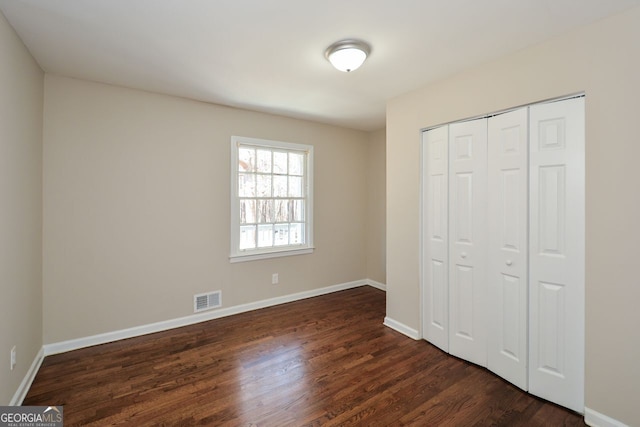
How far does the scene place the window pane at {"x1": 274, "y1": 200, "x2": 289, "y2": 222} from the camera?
406 cm

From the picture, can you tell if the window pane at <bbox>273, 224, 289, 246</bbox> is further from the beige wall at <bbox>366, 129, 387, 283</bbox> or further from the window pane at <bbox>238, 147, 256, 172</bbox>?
the beige wall at <bbox>366, 129, 387, 283</bbox>

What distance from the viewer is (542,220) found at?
2100mm

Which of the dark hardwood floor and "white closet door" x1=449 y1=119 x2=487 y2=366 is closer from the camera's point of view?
the dark hardwood floor

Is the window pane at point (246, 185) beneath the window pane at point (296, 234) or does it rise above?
above

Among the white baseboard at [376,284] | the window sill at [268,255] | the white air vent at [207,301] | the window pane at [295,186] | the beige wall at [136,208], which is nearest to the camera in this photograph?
the beige wall at [136,208]

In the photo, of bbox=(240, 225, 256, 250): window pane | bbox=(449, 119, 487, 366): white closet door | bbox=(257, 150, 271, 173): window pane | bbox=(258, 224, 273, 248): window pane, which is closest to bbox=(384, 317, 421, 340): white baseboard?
bbox=(449, 119, 487, 366): white closet door

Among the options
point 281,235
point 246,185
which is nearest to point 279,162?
point 246,185

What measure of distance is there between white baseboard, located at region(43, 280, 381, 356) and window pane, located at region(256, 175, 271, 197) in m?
1.43

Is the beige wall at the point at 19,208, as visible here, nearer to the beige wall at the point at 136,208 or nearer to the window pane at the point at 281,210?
the beige wall at the point at 136,208

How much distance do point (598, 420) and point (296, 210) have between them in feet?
11.3

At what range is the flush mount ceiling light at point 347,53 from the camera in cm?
212

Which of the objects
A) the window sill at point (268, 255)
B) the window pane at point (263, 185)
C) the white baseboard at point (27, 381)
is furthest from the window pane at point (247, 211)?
the white baseboard at point (27, 381)

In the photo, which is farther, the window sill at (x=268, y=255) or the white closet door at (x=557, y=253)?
the window sill at (x=268, y=255)

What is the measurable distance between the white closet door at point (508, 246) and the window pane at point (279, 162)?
2548 mm
